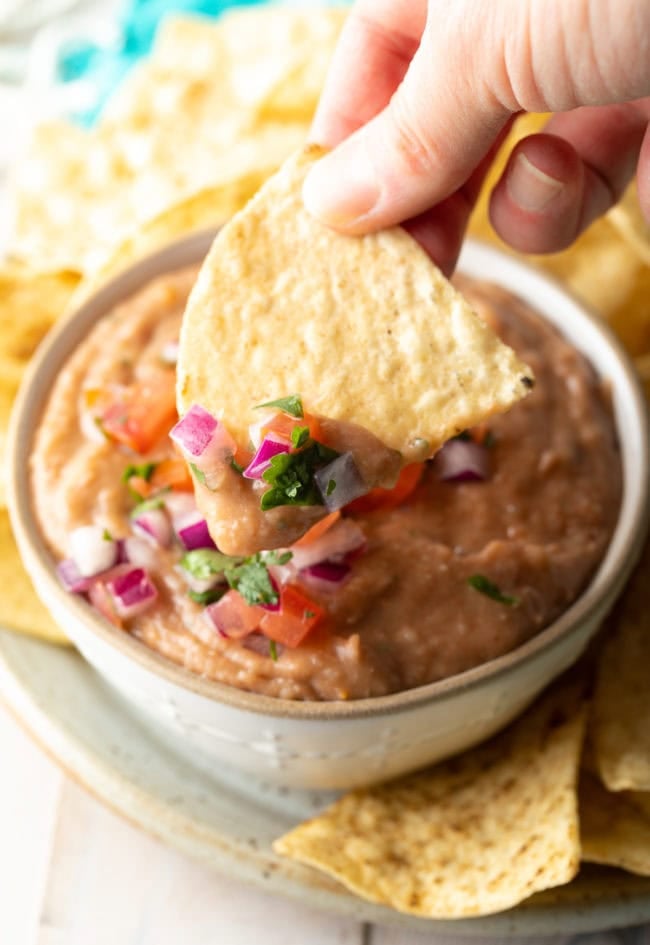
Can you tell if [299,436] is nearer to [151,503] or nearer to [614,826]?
[151,503]

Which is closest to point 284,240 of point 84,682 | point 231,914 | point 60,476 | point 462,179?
point 462,179

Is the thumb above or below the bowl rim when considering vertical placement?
above

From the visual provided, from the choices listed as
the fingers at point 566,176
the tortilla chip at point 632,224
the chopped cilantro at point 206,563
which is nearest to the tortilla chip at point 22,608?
the chopped cilantro at point 206,563

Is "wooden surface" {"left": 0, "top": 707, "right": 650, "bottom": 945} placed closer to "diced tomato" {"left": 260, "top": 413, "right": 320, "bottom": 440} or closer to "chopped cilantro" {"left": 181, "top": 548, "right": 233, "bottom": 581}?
"chopped cilantro" {"left": 181, "top": 548, "right": 233, "bottom": 581}

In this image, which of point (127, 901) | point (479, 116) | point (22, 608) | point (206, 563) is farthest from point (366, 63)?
point (127, 901)

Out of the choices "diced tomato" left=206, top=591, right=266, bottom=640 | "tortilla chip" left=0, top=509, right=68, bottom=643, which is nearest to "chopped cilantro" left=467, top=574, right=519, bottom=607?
"diced tomato" left=206, top=591, right=266, bottom=640
